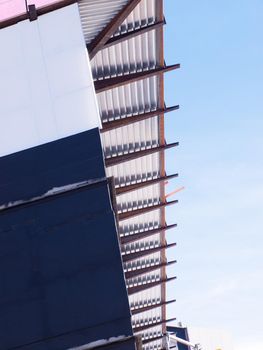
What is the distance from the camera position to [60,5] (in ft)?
45.3

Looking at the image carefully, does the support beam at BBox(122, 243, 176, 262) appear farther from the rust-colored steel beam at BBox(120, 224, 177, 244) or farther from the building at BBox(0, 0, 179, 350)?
the building at BBox(0, 0, 179, 350)

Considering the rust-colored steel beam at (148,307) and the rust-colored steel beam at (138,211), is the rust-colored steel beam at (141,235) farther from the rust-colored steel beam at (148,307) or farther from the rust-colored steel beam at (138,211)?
the rust-colored steel beam at (148,307)

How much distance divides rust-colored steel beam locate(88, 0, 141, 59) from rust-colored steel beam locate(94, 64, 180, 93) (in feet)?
5.85

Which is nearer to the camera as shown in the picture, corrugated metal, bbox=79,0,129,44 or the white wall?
the white wall

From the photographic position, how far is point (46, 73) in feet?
45.0

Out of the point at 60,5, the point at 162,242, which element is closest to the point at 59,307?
the point at 60,5

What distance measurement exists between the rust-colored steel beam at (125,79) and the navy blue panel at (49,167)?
4392mm

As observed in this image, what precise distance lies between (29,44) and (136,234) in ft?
49.0

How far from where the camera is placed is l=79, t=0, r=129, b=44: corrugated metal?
15.0m

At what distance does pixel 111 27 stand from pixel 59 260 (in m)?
6.75

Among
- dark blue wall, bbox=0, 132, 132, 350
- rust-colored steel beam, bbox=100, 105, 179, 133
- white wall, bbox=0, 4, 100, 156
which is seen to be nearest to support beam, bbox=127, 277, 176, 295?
rust-colored steel beam, bbox=100, 105, 179, 133

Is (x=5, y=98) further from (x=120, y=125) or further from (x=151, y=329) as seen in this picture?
(x=151, y=329)

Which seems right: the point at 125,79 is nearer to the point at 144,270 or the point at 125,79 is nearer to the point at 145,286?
the point at 144,270

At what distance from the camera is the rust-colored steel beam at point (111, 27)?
1612cm
